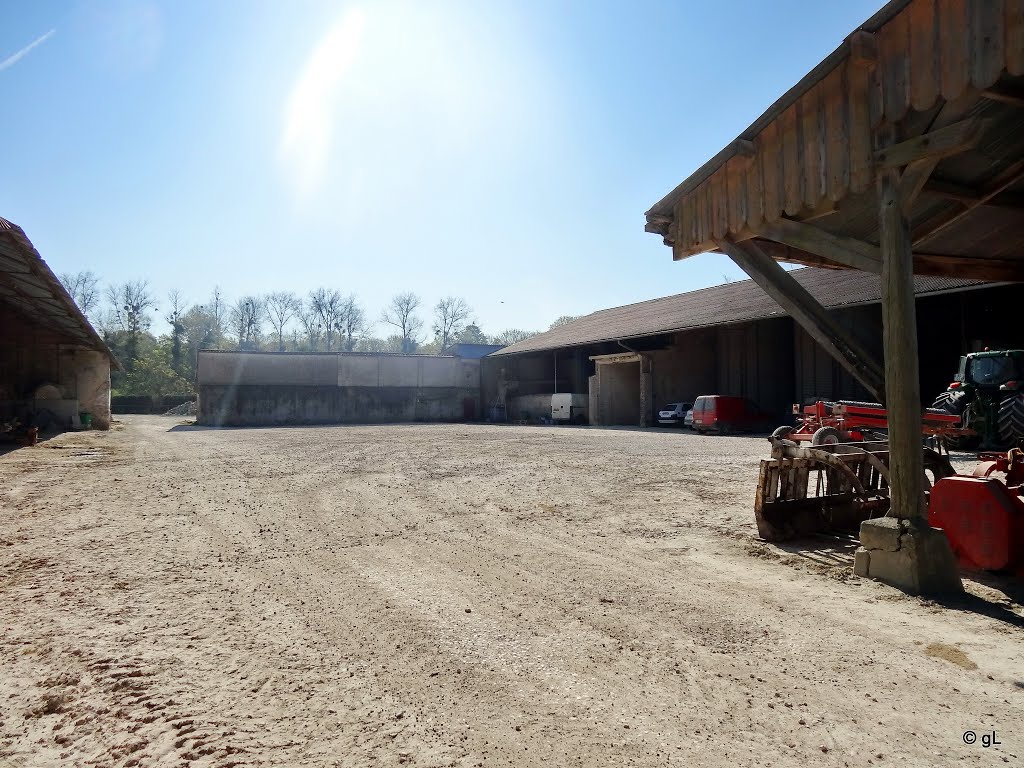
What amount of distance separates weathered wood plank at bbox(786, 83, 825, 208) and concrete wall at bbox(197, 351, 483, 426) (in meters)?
36.6

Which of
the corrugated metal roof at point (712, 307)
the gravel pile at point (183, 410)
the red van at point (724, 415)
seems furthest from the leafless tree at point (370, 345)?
the red van at point (724, 415)

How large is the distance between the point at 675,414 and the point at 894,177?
76.2 feet

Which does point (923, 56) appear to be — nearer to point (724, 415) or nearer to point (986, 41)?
point (986, 41)

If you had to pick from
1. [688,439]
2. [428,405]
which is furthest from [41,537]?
[428,405]

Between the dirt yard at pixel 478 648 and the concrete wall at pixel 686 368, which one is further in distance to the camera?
the concrete wall at pixel 686 368

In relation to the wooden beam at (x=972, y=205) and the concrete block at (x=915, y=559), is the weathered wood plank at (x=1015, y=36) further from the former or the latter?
the concrete block at (x=915, y=559)

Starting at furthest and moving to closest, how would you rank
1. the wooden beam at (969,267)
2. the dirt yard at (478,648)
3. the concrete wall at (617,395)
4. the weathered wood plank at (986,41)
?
the concrete wall at (617,395), the wooden beam at (969,267), the weathered wood plank at (986,41), the dirt yard at (478,648)

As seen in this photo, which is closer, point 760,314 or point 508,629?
point 508,629

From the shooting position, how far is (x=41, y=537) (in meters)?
6.61

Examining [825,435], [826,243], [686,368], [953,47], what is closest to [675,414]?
[686,368]

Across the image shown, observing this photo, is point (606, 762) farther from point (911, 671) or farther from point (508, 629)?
point (911, 671)

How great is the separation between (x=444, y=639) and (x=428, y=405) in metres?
38.6

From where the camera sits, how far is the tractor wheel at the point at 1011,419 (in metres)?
13.3

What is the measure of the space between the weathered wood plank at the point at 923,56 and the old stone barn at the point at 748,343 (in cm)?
1238
